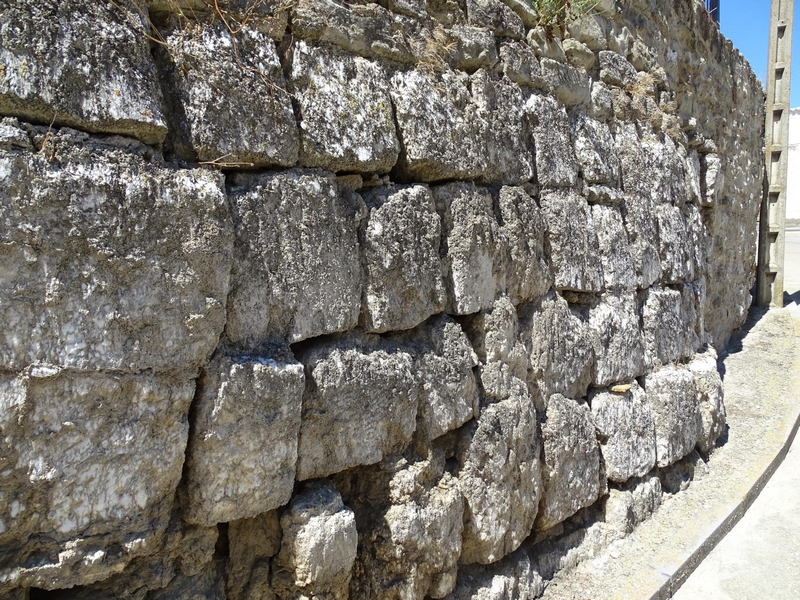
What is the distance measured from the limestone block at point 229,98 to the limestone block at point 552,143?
54.5 inches

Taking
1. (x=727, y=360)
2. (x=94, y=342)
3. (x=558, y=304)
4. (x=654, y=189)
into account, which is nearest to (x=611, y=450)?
(x=558, y=304)

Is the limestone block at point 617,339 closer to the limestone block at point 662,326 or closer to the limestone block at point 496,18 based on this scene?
the limestone block at point 662,326

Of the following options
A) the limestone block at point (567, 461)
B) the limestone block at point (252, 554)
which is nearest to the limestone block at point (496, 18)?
the limestone block at point (567, 461)

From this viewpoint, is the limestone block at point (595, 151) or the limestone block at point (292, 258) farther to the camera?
the limestone block at point (595, 151)

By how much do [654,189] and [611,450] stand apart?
1649 mm

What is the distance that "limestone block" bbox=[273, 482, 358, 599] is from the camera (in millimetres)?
1871

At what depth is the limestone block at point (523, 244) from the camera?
8.64 ft

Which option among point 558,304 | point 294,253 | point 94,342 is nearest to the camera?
point 94,342

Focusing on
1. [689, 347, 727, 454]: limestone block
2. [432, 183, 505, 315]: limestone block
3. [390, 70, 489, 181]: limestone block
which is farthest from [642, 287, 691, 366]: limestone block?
[390, 70, 489, 181]: limestone block

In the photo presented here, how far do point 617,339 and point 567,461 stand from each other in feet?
2.51

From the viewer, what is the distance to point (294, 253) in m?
1.84

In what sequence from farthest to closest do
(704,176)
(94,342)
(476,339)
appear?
(704,176)
(476,339)
(94,342)

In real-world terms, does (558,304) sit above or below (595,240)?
below

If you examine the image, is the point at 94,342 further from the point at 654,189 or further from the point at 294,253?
the point at 654,189
